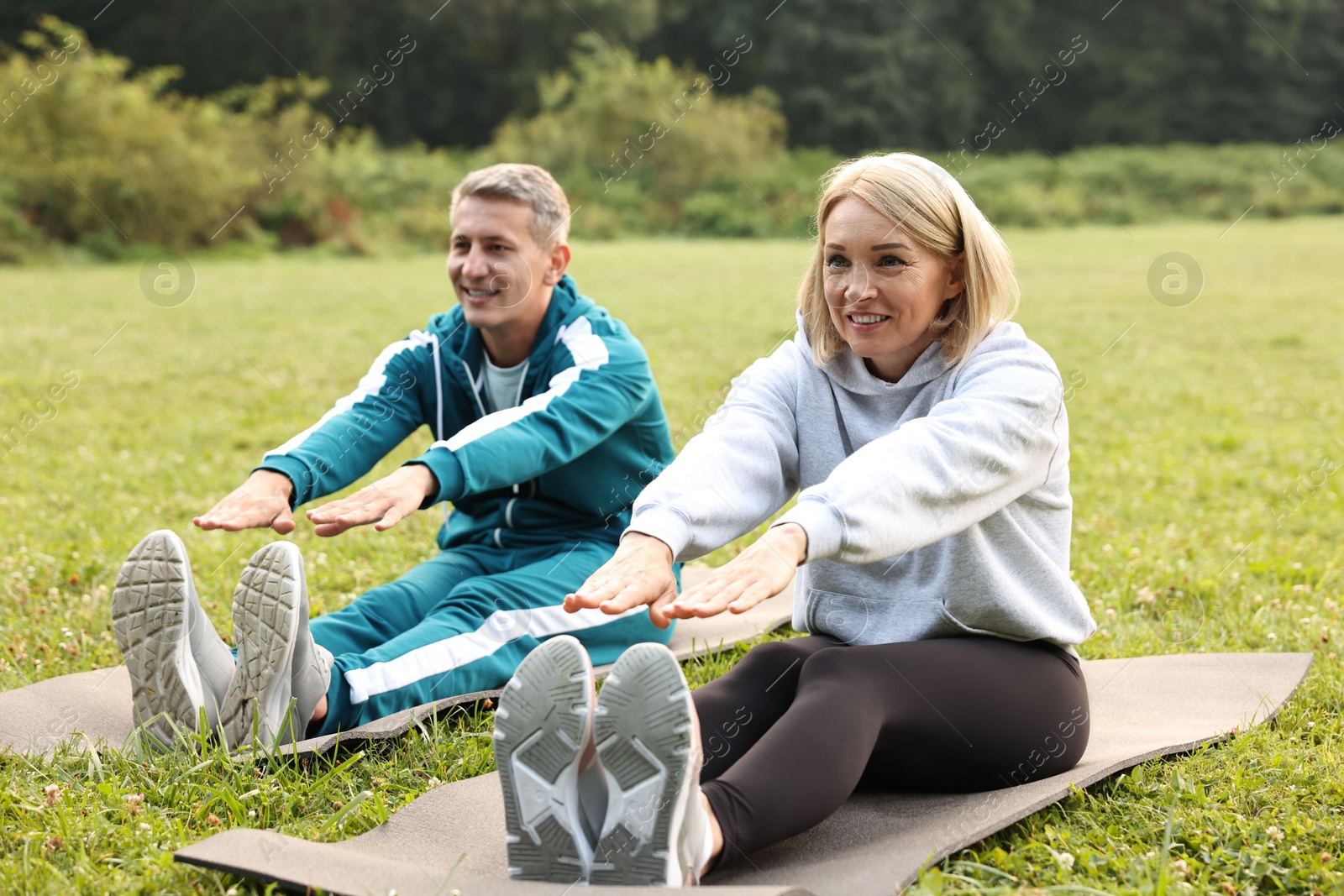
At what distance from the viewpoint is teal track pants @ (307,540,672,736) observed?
3.05 m

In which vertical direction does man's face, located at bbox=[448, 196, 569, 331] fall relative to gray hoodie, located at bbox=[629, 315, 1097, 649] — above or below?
above

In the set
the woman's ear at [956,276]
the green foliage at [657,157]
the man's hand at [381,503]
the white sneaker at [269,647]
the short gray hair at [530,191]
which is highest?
the green foliage at [657,157]

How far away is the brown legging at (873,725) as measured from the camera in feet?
7.10

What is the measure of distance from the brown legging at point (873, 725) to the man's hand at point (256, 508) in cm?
115

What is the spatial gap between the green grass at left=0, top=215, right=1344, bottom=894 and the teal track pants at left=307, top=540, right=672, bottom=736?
0.14m

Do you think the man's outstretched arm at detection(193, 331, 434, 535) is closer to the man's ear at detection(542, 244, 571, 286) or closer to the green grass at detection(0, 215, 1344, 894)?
the man's ear at detection(542, 244, 571, 286)

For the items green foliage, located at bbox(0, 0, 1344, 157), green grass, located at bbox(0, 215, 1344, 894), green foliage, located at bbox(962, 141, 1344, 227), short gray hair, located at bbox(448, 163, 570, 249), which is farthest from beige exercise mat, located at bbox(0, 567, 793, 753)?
green foliage, located at bbox(0, 0, 1344, 157)

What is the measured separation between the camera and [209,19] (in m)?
31.1

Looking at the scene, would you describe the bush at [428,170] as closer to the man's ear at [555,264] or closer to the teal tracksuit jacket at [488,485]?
the man's ear at [555,264]

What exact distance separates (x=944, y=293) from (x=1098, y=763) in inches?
44.3

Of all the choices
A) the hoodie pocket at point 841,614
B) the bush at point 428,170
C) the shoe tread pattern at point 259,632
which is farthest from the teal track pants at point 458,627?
the bush at point 428,170

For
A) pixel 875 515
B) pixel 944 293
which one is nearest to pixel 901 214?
pixel 944 293

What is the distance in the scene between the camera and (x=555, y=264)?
3.68 meters

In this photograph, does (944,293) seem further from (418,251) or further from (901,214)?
(418,251)
